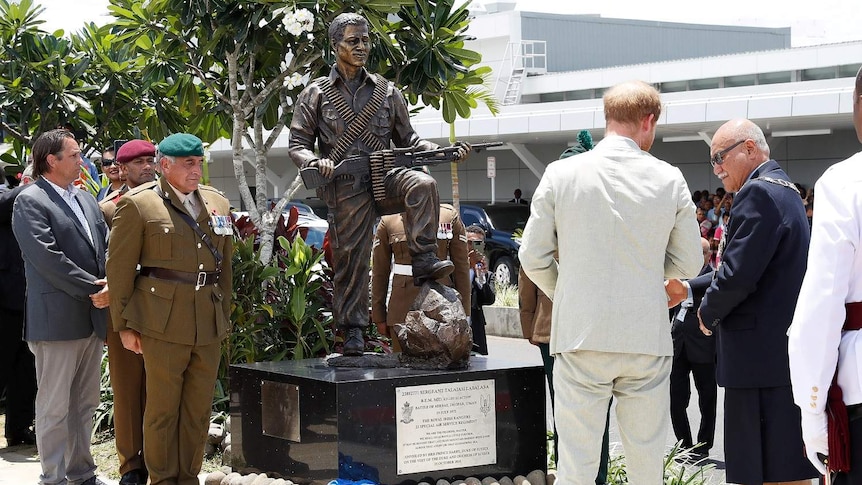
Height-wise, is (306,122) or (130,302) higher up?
(306,122)

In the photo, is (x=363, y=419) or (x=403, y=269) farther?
(x=403, y=269)

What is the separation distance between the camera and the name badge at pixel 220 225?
6.27m

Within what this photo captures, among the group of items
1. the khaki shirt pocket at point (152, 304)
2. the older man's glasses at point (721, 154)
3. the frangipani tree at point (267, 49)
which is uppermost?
the frangipani tree at point (267, 49)

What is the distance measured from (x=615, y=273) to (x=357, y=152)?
2186 millimetres

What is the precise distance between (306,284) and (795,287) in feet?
14.7

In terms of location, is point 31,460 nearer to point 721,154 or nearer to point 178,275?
point 178,275

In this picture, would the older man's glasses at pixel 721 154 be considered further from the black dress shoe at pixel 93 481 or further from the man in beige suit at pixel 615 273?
the black dress shoe at pixel 93 481

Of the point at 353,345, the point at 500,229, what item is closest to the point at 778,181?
the point at 353,345

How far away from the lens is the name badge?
6273 mm

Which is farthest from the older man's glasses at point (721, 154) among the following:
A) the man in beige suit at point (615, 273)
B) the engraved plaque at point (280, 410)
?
the engraved plaque at point (280, 410)

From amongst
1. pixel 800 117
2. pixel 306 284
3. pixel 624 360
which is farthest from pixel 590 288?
pixel 800 117

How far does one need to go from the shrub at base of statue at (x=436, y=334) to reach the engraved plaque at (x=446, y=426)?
0.75 feet

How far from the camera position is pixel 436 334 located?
6.21 metres

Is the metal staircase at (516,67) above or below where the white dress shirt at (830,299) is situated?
above
